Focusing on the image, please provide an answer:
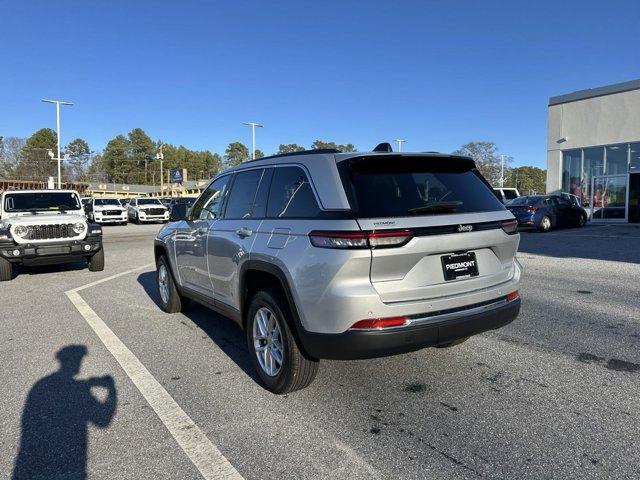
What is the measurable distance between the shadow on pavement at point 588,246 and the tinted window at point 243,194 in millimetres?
9779

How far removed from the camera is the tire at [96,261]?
1031cm

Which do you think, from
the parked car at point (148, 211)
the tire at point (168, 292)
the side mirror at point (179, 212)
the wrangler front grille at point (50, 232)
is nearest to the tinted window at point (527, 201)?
the wrangler front grille at point (50, 232)

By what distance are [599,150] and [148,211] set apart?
26.8 metres

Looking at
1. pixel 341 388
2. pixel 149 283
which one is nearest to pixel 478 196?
pixel 341 388

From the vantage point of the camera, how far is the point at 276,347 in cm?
381

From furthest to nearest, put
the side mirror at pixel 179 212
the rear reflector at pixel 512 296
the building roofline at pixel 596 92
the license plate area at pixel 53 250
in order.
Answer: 1. the building roofline at pixel 596 92
2. the license plate area at pixel 53 250
3. the side mirror at pixel 179 212
4. the rear reflector at pixel 512 296


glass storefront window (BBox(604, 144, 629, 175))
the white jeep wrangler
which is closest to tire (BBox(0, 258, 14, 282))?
the white jeep wrangler

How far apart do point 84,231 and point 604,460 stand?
384 inches

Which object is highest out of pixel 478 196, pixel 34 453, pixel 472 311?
pixel 478 196

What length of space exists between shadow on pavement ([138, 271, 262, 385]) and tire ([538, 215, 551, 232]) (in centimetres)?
1652

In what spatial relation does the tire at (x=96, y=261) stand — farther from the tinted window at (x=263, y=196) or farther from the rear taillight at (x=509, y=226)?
the rear taillight at (x=509, y=226)

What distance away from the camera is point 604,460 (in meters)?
2.79

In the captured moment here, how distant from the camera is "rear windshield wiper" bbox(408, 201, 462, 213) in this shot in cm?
338

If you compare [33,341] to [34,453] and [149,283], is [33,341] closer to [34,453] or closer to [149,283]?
[34,453]
